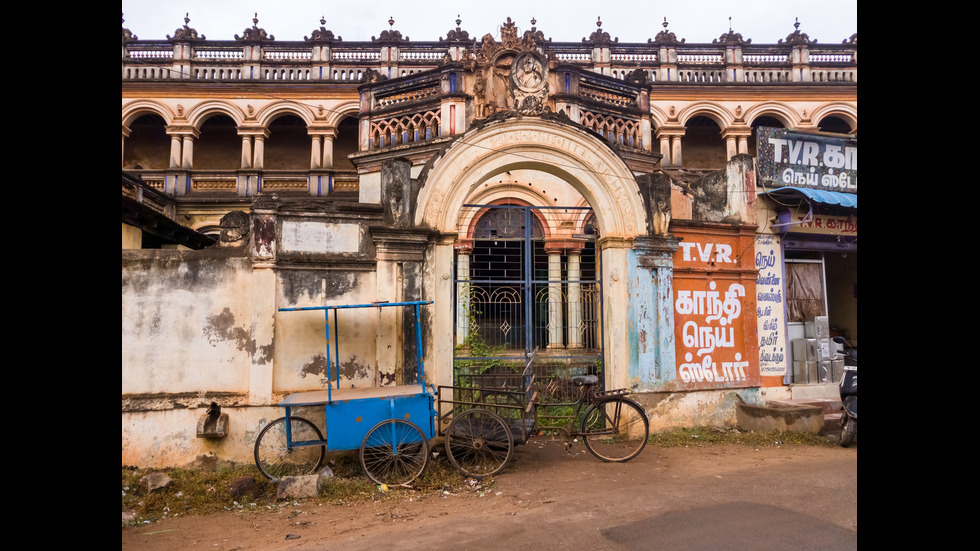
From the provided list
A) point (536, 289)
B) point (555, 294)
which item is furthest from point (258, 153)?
point (555, 294)

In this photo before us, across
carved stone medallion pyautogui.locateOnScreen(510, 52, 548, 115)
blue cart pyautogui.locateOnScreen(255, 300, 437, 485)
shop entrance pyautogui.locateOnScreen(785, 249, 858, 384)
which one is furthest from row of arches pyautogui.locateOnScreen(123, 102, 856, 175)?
blue cart pyautogui.locateOnScreen(255, 300, 437, 485)

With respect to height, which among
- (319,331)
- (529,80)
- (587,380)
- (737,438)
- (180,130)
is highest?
(180,130)

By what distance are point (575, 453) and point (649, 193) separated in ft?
13.6

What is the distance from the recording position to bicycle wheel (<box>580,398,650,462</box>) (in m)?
7.20

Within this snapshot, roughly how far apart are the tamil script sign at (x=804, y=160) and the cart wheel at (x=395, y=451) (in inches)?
296

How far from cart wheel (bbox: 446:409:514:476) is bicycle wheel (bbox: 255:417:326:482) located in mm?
1686

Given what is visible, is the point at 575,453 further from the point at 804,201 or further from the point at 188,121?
the point at 188,121

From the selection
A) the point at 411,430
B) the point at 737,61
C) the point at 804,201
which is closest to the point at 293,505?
the point at 411,430

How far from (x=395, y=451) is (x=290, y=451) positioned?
161 centimetres

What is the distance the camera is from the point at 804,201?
9.59m

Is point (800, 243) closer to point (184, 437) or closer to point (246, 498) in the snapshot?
point (246, 498)

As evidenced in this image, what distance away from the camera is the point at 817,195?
30.8 feet

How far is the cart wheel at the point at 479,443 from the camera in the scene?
21.3 feet

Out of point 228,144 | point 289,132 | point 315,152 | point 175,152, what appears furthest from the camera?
point 289,132
